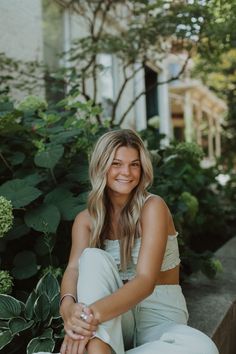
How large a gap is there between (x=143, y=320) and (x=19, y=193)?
979 mm

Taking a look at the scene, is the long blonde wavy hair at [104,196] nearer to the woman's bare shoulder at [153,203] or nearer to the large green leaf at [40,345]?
the woman's bare shoulder at [153,203]

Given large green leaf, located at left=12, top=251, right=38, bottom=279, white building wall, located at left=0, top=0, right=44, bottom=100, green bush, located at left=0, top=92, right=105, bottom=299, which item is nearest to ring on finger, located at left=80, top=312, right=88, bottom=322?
green bush, located at left=0, top=92, right=105, bottom=299

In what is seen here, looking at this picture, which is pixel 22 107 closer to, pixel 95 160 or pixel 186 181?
pixel 95 160

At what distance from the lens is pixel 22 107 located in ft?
11.6

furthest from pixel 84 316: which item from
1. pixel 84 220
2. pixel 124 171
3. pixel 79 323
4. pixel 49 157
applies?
pixel 49 157

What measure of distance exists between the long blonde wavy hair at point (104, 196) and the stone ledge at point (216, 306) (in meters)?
0.70

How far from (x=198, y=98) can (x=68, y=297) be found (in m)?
16.3

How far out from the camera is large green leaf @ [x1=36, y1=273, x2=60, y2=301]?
2.25 meters

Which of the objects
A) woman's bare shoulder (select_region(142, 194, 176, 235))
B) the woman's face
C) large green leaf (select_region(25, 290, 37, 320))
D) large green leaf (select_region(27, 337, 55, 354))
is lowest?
large green leaf (select_region(27, 337, 55, 354))

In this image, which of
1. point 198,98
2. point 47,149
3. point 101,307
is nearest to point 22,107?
point 47,149

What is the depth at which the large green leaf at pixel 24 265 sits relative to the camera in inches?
100

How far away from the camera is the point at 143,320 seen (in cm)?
217

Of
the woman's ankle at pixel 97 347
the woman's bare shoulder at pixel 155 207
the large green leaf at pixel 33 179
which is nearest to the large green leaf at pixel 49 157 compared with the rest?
the large green leaf at pixel 33 179

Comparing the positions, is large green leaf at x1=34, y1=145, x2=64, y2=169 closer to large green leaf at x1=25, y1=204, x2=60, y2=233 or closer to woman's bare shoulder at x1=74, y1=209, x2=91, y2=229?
large green leaf at x1=25, y1=204, x2=60, y2=233
